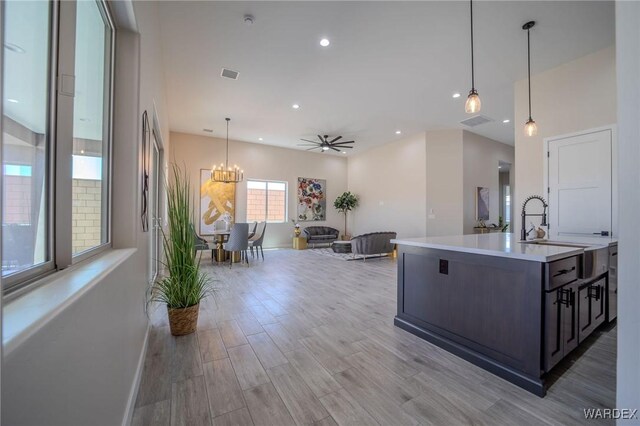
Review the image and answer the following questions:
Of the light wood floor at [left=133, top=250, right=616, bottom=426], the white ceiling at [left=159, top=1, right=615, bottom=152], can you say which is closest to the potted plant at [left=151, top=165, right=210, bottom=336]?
the light wood floor at [left=133, top=250, right=616, bottom=426]

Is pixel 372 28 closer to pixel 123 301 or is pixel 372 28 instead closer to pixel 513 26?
pixel 513 26

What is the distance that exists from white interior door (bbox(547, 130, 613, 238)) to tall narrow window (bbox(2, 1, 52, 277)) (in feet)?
17.6

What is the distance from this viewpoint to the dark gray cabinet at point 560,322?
1.76 m

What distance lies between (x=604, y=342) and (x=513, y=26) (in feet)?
11.6

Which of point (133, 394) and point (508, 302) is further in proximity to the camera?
point (508, 302)

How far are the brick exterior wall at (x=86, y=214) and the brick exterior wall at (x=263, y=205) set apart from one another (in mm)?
6987

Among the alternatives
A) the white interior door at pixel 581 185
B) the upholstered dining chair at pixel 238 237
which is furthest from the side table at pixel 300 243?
the white interior door at pixel 581 185

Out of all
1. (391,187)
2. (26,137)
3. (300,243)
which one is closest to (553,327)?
(26,137)

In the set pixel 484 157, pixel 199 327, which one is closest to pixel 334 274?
pixel 199 327

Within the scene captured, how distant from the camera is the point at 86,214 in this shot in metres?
1.30

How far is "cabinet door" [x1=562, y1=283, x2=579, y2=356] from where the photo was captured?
192cm

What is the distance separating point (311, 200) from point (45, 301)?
8880 millimetres

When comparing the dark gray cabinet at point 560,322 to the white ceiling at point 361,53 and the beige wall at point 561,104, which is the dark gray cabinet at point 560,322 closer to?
the beige wall at point 561,104

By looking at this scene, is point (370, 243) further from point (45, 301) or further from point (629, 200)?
point (45, 301)
